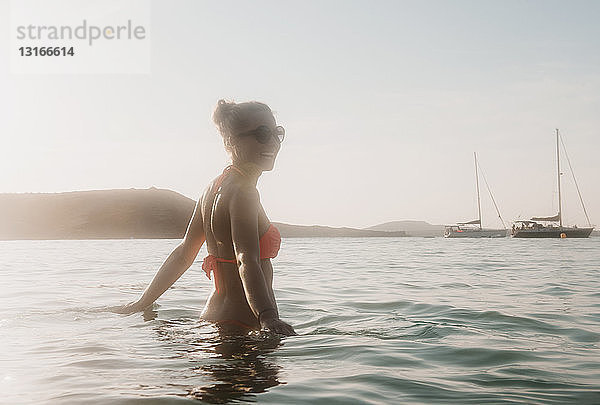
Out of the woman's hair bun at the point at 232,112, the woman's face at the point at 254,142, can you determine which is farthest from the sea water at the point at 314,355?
the woman's hair bun at the point at 232,112

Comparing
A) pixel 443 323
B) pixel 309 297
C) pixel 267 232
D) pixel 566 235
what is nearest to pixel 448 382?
pixel 267 232

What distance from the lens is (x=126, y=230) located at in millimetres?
130375

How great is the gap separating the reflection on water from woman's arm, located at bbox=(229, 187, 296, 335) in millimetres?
156

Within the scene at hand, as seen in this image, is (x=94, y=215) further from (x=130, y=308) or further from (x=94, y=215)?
(x=130, y=308)

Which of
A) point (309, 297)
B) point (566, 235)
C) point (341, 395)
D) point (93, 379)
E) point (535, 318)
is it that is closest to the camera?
point (341, 395)

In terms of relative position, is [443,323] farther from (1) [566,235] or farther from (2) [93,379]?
(1) [566,235]

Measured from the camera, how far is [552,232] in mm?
84438

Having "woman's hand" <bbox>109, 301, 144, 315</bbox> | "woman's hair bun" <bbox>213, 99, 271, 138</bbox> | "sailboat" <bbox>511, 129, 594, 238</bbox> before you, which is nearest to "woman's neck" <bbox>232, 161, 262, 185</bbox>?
"woman's hair bun" <bbox>213, 99, 271, 138</bbox>

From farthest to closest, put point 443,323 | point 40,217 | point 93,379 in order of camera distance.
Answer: point 40,217 < point 443,323 < point 93,379

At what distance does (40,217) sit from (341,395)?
5380 inches

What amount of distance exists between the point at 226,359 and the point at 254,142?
1.58 metres

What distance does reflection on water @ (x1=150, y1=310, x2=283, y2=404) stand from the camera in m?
3.36

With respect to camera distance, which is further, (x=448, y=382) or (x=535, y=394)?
(x=448, y=382)

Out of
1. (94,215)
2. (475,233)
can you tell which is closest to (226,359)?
(475,233)
